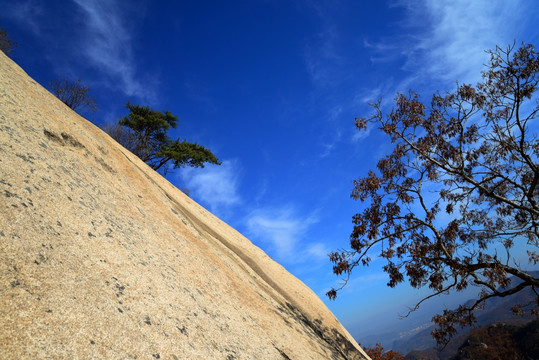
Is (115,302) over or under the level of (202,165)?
under

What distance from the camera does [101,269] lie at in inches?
177

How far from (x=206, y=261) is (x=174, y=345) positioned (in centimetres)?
382

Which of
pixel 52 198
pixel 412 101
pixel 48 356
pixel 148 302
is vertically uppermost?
pixel 412 101

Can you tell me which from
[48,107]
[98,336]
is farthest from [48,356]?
[48,107]

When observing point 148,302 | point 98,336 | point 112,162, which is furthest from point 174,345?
point 112,162

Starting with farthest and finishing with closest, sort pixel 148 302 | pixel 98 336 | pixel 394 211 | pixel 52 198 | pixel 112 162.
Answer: pixel 394 211 < pixel 112 162 < pixel 52 198 < pixel 148 302 < pixel 98 336

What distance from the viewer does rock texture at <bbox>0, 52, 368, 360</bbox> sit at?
11.1ft

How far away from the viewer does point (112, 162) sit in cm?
873

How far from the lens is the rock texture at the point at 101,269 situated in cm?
337

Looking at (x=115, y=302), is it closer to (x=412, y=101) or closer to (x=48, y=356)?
(x=48, y=356)

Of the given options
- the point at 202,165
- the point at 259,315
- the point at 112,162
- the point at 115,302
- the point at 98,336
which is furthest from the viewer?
the point at 202,165

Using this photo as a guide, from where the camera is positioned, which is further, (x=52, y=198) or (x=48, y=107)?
(x=48, y=107)

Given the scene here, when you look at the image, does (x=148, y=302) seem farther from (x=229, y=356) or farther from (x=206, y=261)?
(x=206, y=261)

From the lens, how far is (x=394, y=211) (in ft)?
41.3
